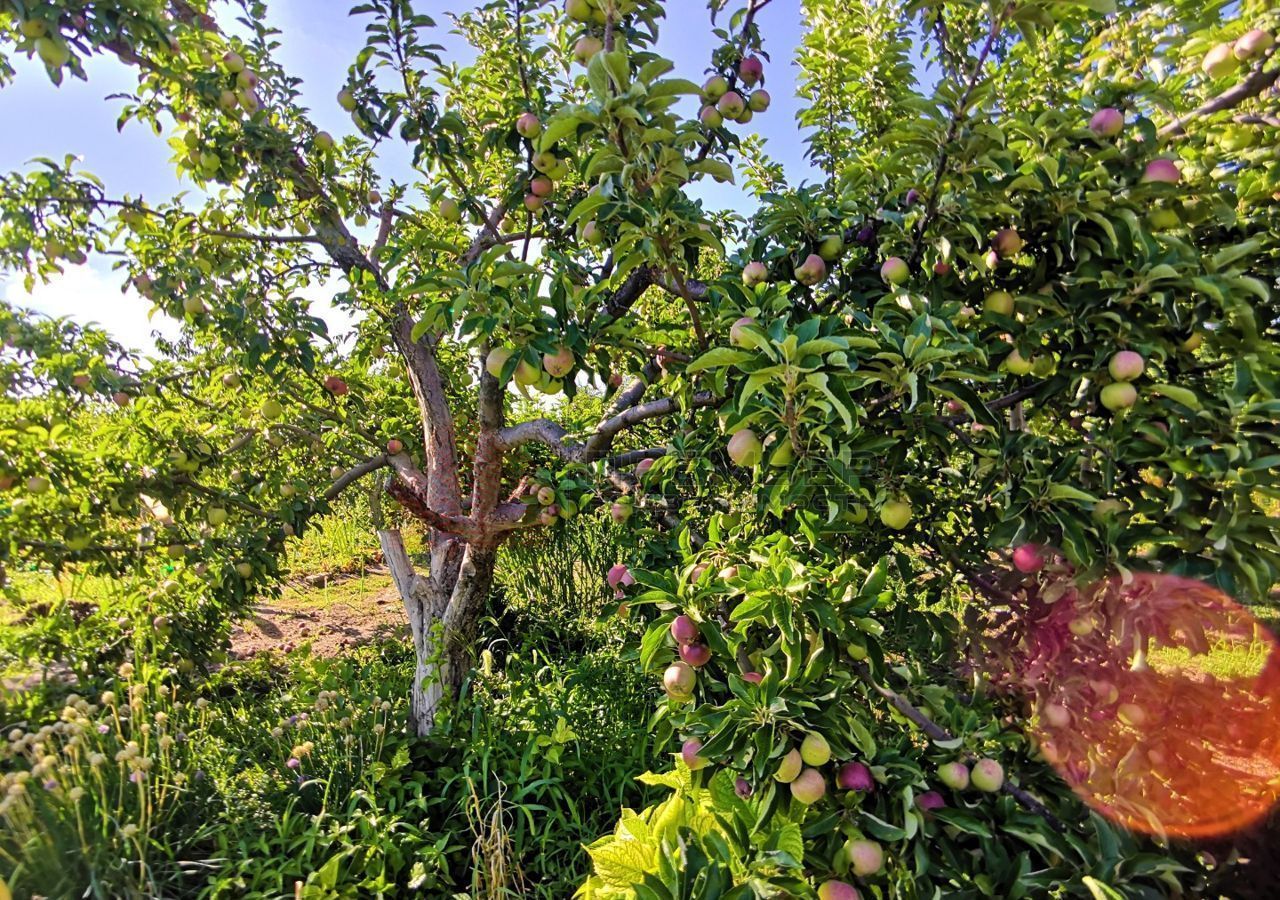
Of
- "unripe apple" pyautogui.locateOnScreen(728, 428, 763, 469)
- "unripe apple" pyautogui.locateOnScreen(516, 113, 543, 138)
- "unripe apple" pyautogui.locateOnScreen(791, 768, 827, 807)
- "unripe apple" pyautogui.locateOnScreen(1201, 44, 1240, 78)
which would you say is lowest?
"unripe apple" pyautogui.locateOnScreen(791, 768, 827, 807)

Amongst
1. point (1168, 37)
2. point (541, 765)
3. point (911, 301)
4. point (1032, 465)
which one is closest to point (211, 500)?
point (541, 765)

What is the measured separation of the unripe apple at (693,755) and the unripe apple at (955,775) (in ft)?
1.41

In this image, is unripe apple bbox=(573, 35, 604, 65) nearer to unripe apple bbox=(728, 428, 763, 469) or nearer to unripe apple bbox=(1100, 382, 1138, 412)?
unripe apple bbox=(728, 428, 763, 469)

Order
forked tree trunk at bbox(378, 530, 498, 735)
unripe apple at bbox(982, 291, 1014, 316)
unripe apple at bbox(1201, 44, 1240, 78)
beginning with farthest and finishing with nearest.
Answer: forked tree trunk at bbox(378, 530, 498, 735) → unripe apple at bbox(982, 291, 1014, 316) → unripe apple at bbox(1201, 44, 1240, 78)

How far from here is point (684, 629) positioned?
120 centimetres

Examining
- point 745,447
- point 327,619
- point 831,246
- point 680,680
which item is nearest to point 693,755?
point 680,680

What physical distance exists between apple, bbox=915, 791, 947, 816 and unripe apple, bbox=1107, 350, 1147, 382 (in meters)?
0.80

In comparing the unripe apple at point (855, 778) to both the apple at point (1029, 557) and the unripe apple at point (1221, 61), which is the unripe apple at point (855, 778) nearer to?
the apple at point (1029, 557)

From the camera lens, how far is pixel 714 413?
1.64 m

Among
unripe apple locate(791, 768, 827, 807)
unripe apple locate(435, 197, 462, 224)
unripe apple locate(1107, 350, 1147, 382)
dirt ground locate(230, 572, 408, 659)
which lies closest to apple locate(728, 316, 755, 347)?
unripe apple locate(1107, 350, 1147, 382)

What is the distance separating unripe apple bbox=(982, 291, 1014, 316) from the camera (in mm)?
1265

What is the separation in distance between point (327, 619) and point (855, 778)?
15.1ft

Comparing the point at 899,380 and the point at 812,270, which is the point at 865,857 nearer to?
the point at 899,380

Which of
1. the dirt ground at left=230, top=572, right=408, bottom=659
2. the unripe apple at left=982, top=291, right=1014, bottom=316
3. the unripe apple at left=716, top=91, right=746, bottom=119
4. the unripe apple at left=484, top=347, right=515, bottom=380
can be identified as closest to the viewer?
the unripe apple at left=982, top=291, right=1014, bottom=316
